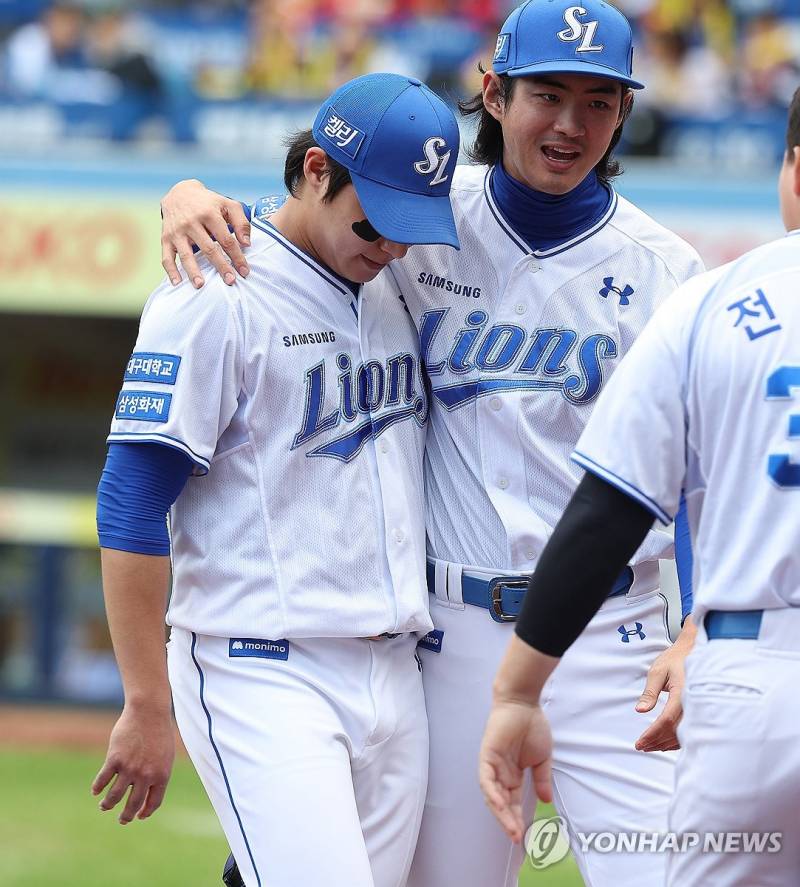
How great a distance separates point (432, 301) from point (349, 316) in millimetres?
234

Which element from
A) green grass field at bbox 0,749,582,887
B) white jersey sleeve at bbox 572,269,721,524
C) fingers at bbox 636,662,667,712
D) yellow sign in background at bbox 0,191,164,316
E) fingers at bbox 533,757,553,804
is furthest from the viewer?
yellow sign in background at bbox 0,191,164,316

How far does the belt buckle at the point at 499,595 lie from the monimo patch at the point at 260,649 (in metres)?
0.42

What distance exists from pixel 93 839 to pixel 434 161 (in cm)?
422

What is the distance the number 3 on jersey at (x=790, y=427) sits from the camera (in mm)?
1911

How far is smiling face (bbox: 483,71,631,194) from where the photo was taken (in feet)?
8.83

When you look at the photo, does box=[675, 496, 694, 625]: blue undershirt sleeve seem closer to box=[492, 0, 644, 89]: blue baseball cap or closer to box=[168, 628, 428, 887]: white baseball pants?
box=[168, 628, 428, 887]: white baseball pants

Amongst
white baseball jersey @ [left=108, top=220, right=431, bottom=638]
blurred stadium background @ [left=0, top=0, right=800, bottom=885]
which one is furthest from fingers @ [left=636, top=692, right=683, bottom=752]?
blurred stadium background @ [left=0, top=0, right=800, bottom=885]

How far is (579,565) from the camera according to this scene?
2006mm

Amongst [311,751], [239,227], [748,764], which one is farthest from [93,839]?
[748,764]

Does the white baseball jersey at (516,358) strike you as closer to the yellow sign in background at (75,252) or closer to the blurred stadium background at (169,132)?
the blurred stadium background at (169,132)

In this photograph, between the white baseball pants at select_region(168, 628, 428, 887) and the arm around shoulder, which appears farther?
the arm around shoulder

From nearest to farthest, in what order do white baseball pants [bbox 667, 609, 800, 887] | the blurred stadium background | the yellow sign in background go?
→ white baseball pants [bbox 667, 609, 800, 887] → the blurred stadium background → the yellow sign in background

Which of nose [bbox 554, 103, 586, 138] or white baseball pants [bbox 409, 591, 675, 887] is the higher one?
nose [bbox 554, 103, 586, 138]

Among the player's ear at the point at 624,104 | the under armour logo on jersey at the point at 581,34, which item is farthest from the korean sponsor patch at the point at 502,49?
the player's ear at the point at 624,104
